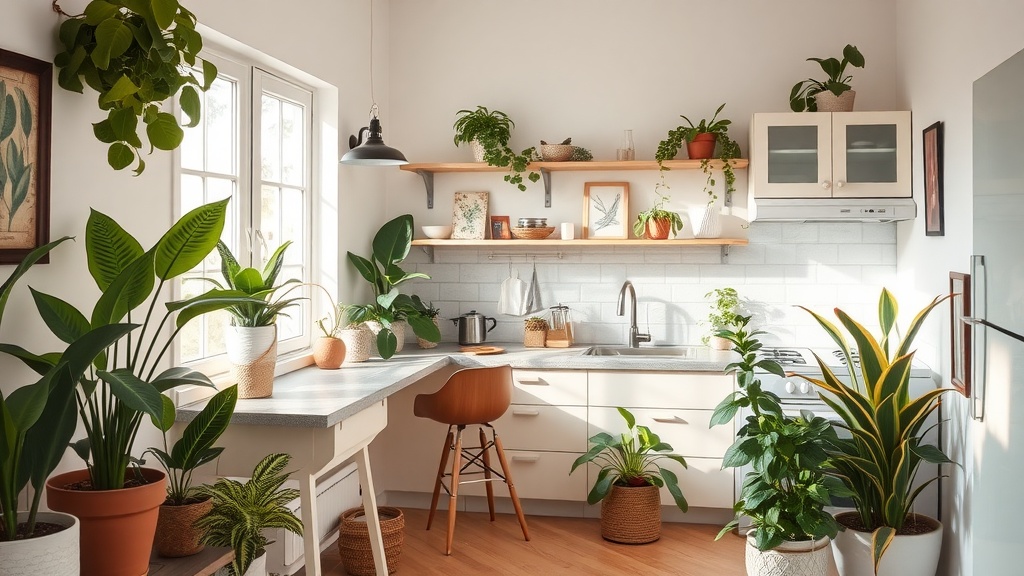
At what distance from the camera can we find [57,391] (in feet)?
6.24

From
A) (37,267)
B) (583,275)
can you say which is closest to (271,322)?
(37,267)

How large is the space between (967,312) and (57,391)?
9.77ft

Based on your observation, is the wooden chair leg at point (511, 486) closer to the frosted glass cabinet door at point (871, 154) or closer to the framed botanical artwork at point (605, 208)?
the framed botanical artwork at point (605, 208)

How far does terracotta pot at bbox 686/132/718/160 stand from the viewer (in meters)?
4.68

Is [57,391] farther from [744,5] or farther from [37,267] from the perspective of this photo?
[744,5]

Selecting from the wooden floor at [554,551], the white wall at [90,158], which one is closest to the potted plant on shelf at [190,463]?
the white wall at [90,158]

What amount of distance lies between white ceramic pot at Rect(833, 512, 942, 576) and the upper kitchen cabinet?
163 cm

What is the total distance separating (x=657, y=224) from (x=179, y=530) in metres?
2.97

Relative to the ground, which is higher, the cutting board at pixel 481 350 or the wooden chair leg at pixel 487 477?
the cutting board at pixel 481 350

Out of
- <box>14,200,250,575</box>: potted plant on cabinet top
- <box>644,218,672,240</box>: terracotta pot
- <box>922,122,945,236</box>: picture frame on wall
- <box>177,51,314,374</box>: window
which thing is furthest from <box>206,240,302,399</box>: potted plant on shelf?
<box>922,122,945,236</box>: picture frame on wall

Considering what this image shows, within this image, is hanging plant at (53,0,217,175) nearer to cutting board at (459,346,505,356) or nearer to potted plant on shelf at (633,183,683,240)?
cutting board at (459,346,505,356)

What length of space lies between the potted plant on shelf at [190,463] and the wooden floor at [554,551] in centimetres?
151

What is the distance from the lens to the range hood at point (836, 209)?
4.29 m

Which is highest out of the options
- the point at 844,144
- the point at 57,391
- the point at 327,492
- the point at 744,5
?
the point at 744,5
